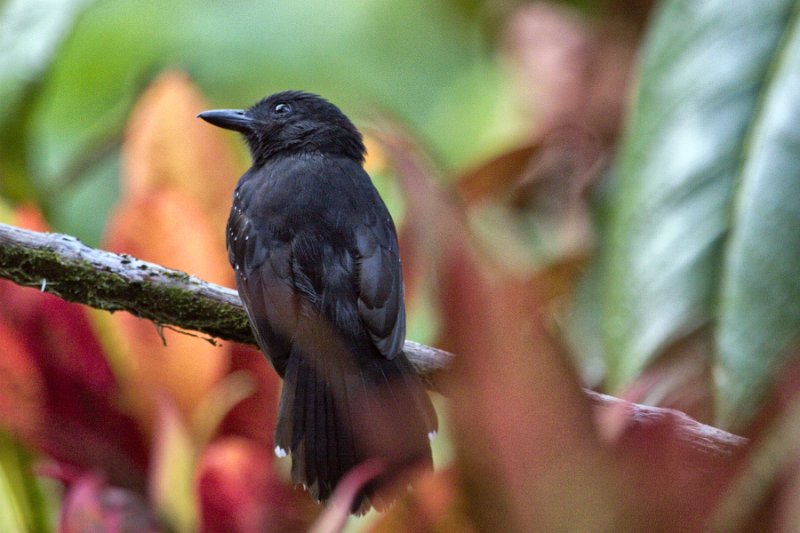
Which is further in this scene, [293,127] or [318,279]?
[293,127]

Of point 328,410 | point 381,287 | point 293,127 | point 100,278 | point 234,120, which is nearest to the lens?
point 100,278

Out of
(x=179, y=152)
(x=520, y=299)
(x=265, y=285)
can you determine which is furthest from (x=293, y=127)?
(x=520, y=299)

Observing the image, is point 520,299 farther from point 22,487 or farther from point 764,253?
point 764,253

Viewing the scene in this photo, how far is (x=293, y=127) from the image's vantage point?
3080mm

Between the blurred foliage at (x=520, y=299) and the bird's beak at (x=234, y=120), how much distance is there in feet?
0.98

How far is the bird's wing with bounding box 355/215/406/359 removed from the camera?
209 cm

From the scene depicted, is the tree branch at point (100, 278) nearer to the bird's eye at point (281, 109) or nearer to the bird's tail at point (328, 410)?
the bird's tail at point (328, 410)

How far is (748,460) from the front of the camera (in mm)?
654

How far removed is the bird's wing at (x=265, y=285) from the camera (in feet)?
6.29

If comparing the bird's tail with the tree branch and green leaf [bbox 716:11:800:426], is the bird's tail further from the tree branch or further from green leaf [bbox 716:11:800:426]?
green leaf [bbox 716:11:800:426]

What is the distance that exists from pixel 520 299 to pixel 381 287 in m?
1.64

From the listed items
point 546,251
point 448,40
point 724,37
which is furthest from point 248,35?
point 724,37

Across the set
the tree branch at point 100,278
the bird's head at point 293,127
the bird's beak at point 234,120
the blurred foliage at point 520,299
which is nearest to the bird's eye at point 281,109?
the bird's head at point 293,127

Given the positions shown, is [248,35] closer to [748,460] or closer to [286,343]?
[286,343]
